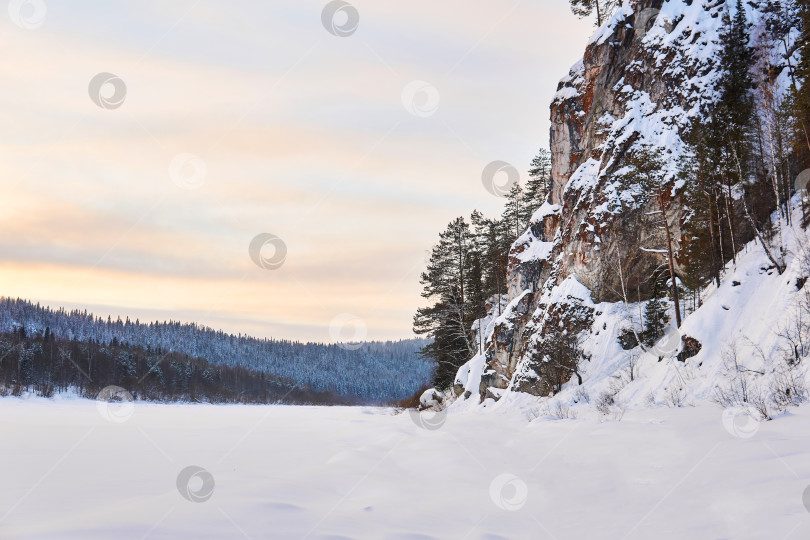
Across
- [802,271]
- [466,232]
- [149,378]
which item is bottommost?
[149,378]

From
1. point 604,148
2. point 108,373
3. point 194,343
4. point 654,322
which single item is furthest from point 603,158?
point 194,343

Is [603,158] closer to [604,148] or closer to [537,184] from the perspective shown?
[604,148]

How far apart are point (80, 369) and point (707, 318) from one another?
110 m

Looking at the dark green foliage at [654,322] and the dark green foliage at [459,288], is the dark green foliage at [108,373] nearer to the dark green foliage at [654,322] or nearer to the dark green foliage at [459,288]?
the dark green foliage at [459,288]

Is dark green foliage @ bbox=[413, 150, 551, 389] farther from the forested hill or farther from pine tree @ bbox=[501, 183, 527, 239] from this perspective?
the forested hill

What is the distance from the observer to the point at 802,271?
18.0 meters

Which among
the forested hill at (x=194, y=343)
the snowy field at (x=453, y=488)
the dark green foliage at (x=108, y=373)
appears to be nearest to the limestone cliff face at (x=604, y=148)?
the snowy field at (x=453, y=488)

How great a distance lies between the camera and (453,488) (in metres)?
9.52

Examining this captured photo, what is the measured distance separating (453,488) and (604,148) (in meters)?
27.8

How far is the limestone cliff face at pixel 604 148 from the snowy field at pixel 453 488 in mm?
17277

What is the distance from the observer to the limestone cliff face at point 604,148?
29031mm

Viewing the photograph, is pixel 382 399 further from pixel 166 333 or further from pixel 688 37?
pixel 688 37

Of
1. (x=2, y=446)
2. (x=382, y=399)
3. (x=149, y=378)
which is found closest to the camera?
(x=2, y=446)

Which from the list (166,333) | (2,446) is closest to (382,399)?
(166,333)
